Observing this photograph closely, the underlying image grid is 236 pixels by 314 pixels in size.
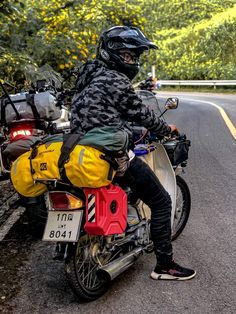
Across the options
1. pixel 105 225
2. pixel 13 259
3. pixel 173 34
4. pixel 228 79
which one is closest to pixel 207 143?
pixel 13 259

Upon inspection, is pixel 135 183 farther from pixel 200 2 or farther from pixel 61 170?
pixel 200 2

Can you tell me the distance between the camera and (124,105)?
395 cm

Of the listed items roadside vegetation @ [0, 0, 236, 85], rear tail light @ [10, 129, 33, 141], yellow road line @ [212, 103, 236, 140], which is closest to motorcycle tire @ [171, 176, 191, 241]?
rear tail light @ [10, 129, 33, 141]

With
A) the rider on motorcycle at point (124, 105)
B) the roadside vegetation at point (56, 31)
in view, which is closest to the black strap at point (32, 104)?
Answer: the roadside vegetation at point (56, 31)

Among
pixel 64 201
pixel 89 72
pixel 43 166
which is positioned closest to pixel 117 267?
pixel 64 201

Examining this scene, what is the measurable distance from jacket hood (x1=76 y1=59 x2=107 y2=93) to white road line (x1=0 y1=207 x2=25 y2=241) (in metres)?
2.18

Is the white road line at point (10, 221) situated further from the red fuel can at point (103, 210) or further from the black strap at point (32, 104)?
the red fuel can at point (103, 210)

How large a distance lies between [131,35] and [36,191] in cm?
144

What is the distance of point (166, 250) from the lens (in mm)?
4293

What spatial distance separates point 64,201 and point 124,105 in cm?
88

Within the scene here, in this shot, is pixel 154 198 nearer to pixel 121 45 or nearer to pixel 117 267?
pixel 117 267

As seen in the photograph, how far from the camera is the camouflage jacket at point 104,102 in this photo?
390 cm

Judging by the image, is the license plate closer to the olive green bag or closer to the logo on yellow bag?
the logo on yellow bag

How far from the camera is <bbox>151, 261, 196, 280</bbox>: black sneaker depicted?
4.26 meters
